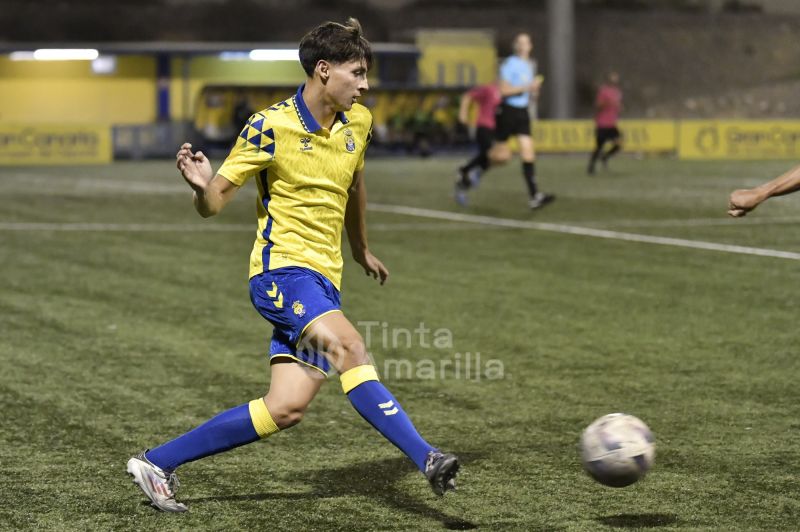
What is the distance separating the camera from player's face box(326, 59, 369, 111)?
196 inches

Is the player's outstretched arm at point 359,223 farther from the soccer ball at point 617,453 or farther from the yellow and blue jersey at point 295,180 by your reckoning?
the soccer ball at point 617,453

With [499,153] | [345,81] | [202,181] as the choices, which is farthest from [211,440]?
[499,153]

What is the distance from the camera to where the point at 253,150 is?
497cm

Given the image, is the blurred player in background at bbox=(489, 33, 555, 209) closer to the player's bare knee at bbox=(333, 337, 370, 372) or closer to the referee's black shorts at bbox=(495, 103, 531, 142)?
the referee's black shorts at bbox=(495, 103, 531, 142)

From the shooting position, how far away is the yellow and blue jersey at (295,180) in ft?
16.4

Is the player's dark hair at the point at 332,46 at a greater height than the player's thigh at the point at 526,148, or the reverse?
the player's dark hair at the point at 332,46

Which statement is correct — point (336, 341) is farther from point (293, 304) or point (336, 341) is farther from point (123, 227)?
point (123, 227)

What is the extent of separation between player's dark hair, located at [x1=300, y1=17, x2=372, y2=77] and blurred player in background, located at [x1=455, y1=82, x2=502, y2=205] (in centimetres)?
1395

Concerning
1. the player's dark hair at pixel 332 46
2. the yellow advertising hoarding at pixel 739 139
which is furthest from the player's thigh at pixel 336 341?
the yellow advertising hoarding at pixel 739 139

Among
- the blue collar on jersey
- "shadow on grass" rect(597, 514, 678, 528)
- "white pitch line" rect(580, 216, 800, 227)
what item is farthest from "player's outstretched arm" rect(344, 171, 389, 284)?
"white pitch line" rect(580, 216, 800, 227)

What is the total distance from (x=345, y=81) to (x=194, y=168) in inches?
25.3

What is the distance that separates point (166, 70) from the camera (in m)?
46.2

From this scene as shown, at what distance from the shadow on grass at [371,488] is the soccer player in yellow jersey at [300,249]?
396 millimetres

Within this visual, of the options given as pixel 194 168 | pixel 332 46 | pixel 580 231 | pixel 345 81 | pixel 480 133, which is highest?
pixel 332 46
